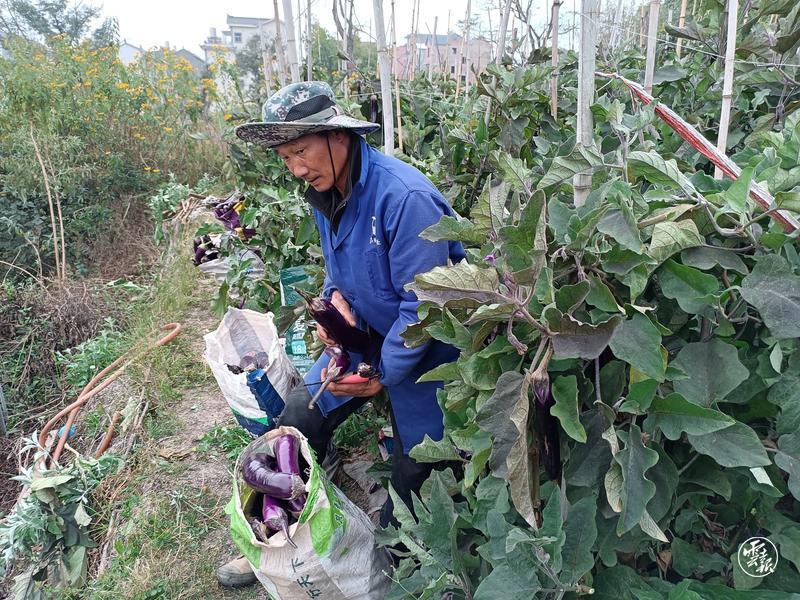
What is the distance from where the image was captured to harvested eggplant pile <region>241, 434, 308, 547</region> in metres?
1.70

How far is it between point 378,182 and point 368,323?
0.49 metres

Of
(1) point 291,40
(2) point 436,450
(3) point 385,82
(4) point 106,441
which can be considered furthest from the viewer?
(4) point 106,441

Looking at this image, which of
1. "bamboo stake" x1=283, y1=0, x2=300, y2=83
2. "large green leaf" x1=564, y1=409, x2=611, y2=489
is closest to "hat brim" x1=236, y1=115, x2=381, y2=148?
"large green leaf" x1=564, y1=409, x2=611, y2=489

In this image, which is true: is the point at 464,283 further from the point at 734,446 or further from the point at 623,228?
the point at 734,446

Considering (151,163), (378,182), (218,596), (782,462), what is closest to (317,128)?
(378,182)

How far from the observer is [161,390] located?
Result: 3650 millimetres

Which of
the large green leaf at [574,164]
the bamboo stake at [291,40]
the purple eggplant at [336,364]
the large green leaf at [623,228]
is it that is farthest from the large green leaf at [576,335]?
the bamboo stake at [291,40]

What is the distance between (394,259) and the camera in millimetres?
1733

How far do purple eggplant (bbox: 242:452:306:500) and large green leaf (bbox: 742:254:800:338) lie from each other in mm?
1325

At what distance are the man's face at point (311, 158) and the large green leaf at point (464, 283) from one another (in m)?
0.99

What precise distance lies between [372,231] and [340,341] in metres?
0.39

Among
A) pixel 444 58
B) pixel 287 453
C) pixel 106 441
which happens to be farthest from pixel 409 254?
pixel 444 58

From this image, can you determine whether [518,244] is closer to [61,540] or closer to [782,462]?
[782,462]

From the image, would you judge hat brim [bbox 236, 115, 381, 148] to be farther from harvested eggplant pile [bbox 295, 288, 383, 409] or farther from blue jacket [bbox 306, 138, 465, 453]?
harvested eggplant pile [bbox 295, 288, 383, 409]
